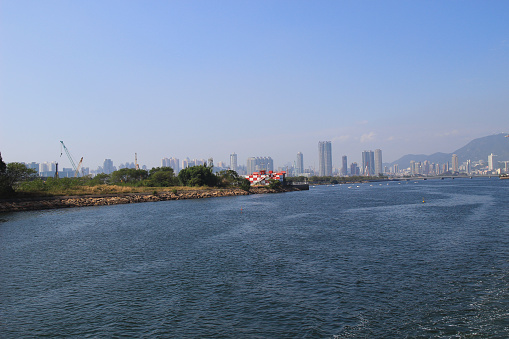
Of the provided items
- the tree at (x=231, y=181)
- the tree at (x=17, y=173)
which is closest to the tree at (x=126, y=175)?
the tree at (x=231, y=181)

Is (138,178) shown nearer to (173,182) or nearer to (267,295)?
(173,182)

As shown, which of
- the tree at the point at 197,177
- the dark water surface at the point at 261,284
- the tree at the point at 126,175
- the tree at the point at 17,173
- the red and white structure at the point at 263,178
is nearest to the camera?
the dark water surface at the point at 261,284

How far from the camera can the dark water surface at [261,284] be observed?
12.9 metres

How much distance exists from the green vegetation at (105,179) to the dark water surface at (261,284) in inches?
1746

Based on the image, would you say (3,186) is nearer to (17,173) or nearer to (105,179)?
(17,173)

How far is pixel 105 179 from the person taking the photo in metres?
150

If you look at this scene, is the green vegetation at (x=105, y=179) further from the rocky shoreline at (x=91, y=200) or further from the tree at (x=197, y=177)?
the rocky shoreline at (x=91, y=200)

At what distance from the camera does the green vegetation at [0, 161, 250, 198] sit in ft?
234

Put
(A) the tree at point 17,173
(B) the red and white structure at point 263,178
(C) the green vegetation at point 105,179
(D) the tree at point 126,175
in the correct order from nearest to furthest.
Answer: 1. (C) the green vegetation at point 105,179
2. (A) the tree at point 17,173
3. (D) the tree at point 126,175
4. (B) the red and white structure at point 263,178

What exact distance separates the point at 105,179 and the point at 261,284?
146 metres

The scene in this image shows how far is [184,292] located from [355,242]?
1582cm

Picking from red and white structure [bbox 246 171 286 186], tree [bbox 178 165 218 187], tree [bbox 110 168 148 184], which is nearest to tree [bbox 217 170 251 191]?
tree [bbox 178 165 218 187]

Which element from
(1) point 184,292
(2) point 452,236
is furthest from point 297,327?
(2) point 452,236

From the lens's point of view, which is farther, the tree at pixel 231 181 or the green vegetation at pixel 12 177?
the tree at pixel 231 181
